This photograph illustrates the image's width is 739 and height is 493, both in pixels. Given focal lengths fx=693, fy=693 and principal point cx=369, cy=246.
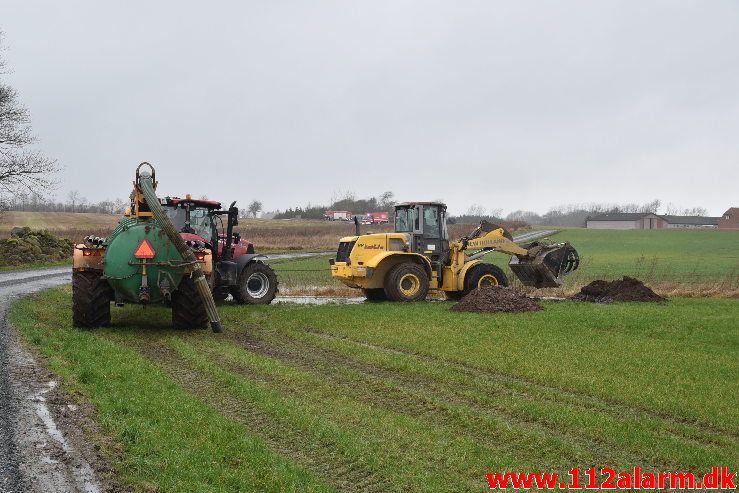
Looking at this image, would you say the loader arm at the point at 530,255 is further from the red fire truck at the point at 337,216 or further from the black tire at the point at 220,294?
the red fire truck at the point at 337,216

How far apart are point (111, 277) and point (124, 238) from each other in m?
0.79

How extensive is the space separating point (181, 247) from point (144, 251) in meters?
0.70

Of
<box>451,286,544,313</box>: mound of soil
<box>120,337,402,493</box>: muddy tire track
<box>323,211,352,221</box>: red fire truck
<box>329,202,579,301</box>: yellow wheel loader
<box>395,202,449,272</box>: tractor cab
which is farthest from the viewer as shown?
<box>323,211,352,221</box>: red fire truck

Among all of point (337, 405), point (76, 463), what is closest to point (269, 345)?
point (337, 405)

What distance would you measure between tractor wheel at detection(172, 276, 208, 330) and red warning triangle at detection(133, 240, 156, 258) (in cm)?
94

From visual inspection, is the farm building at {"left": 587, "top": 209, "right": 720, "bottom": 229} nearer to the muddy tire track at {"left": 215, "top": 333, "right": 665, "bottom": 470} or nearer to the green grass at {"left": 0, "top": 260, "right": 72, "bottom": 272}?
the green grass at {"left": 0, "top": 260, "right": 72, "bottom": 272}

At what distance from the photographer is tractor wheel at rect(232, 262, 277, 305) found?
62.0 ft

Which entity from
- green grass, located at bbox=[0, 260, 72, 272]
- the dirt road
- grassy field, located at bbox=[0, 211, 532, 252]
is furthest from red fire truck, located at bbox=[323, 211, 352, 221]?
the dirt road

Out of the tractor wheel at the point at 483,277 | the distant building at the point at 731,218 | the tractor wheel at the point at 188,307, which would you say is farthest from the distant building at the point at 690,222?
the tractor wheel at the point at 188,307

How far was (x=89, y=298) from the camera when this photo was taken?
45.2 feet

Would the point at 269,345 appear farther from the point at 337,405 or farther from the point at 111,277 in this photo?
the point at 337,405

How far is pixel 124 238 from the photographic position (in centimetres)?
1341

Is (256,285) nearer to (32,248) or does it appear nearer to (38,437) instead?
(38,437)

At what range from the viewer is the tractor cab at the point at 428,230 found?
2058 cm
